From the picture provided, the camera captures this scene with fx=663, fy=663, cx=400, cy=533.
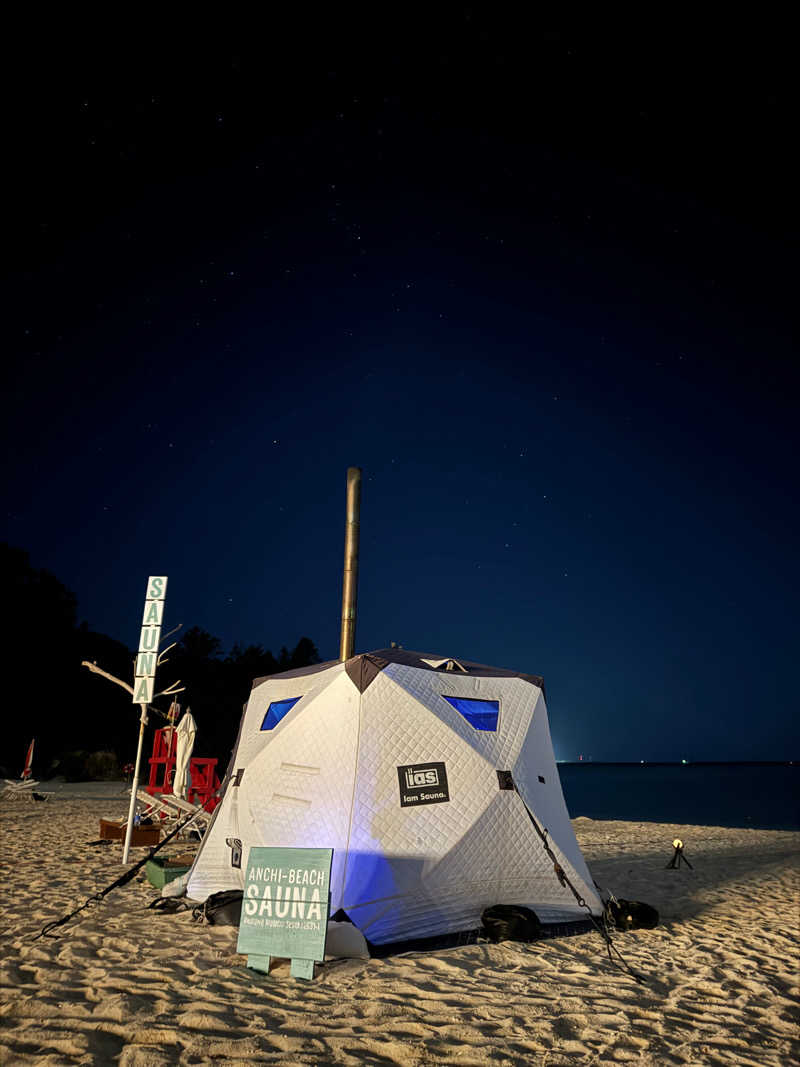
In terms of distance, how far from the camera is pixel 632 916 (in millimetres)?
6629

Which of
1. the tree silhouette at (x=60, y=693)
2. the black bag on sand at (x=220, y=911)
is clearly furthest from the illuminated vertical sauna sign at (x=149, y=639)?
the tree silhouette at (x=60, y=693)

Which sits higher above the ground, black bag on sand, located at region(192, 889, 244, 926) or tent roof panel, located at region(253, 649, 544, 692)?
tent roof panel, located at region(253, 649, 544, 692)

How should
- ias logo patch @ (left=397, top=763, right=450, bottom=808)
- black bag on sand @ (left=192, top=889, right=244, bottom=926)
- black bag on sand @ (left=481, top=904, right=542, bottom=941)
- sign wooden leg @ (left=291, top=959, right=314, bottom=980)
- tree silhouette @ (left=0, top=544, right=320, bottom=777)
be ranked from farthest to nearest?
tree silhouette @ (left=0, top=544, right=320, bottom=777)
ias logo patch @ (left=397, top=763, right=450, bottom=808)
black bag on sand @ (left=192, top=889, right=244, bottom=926)
black bag on sand @ (left=481, top=904, right=542, bottom=941)
sign wooden leg @ (left=291, top=959, right=314, bottom=980)

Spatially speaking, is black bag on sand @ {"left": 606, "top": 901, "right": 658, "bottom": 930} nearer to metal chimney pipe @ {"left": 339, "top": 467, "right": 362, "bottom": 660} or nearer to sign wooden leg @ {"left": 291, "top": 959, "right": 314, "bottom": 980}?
sign wooden leg @ {"left": 291, "top": 959, "right": 314, "bottom": 980}

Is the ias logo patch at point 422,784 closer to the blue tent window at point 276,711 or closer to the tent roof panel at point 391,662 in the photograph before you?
the tent roof panel at point 391,662

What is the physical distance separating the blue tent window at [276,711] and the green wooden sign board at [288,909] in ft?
7.18

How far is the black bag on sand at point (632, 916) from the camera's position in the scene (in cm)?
660

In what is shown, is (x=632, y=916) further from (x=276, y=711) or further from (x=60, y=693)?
(x=60, y=693)

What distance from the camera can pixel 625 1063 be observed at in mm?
3586

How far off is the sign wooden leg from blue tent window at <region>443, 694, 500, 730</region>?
2.72 metres

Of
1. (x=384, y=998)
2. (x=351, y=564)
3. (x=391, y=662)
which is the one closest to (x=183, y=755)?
(x=351, y=564)

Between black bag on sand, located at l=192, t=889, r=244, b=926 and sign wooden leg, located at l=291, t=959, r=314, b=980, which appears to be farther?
black bag on sand, located at l=192, t=889, r=244, b=926

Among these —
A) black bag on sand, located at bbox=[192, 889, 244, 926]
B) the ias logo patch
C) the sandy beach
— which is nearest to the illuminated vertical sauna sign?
the sandy beach

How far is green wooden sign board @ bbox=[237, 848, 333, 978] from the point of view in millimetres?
4673
